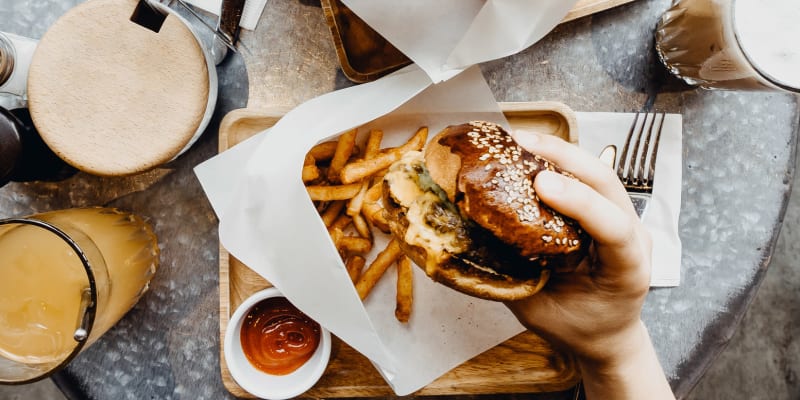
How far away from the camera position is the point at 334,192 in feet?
4.78

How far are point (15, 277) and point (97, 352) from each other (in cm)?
37

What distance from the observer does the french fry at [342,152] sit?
1.45 metres

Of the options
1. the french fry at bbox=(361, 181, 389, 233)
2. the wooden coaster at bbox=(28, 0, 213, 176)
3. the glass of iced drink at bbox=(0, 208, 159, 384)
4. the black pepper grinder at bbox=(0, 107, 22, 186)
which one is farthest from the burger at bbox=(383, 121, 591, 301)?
the black pepper grinder at bbox=(0, 107, 22, 186)

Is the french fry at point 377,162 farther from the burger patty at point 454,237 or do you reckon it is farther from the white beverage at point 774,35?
the white beverage at point 774,35

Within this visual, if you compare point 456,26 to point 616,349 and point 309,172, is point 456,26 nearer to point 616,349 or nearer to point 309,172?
point 309,172

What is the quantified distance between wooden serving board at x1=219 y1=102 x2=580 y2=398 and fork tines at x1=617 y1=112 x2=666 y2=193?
0.17 meters

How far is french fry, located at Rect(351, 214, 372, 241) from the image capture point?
1.49 m

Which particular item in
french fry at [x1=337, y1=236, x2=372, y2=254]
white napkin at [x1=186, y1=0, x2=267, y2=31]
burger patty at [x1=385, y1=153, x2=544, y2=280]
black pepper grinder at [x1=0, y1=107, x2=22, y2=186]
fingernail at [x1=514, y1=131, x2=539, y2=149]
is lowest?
french fry at [x1=337, y1=236, x2=372, y2=254]

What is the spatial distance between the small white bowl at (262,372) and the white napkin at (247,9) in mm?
759

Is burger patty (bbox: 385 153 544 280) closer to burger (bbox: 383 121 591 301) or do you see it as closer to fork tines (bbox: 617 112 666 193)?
burger (bbox: 383 121 591 301)

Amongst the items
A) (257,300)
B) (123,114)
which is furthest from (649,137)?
(123,114)

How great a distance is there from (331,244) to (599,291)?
0.65 m

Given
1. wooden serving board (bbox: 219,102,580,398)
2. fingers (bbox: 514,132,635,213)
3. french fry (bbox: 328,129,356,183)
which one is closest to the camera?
fingers (bbox: 514,132,635,213)

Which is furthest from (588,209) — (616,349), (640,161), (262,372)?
(262,372)
